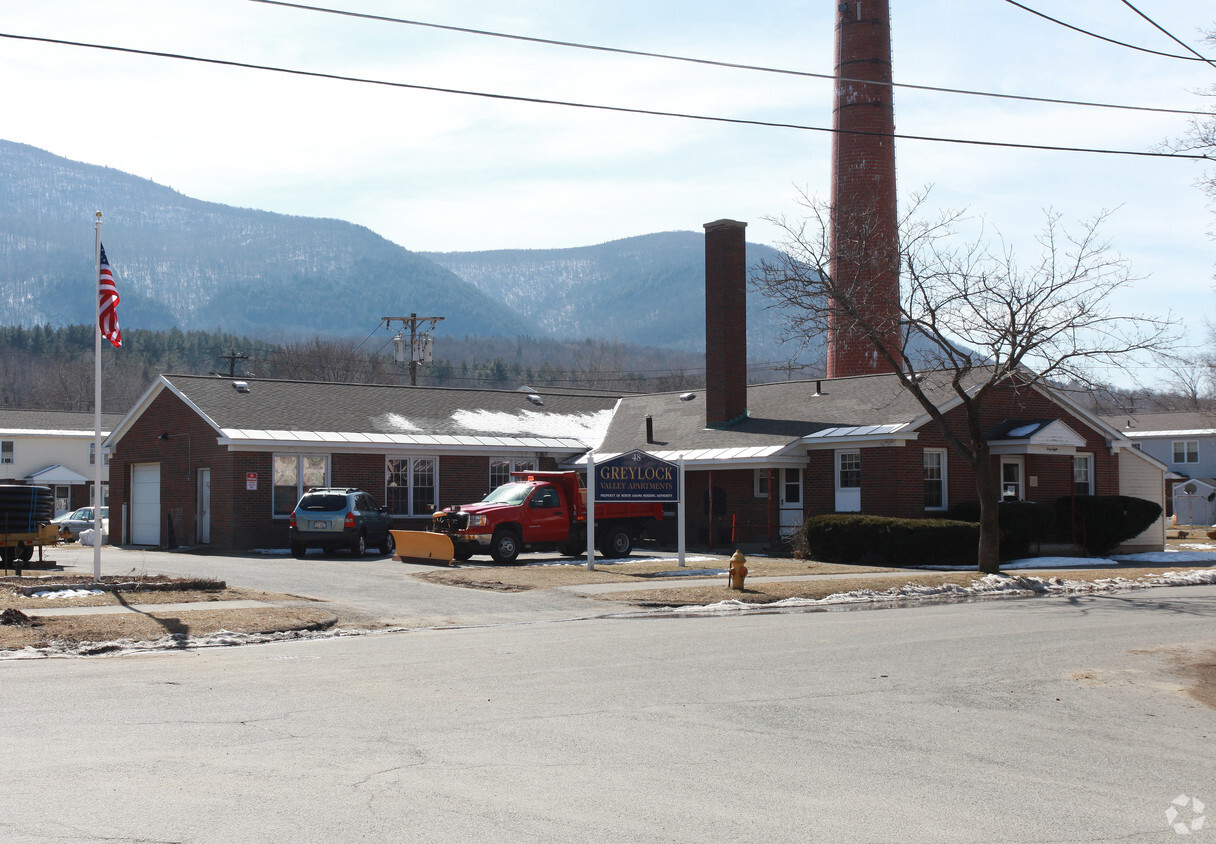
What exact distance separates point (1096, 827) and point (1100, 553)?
2701 cm

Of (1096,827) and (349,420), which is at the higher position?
(349,420)

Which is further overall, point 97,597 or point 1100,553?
point 1100,553

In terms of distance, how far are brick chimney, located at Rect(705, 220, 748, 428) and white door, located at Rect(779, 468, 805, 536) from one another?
3.41 m

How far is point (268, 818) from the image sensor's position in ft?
20.3

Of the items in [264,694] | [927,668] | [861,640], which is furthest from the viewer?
[861,640]

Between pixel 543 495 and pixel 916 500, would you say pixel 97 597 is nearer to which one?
pixel 543 495

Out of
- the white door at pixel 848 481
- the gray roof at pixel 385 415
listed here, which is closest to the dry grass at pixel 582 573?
the white door at pixel 848 481

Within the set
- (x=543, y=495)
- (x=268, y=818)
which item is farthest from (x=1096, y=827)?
(x=543, y=495)

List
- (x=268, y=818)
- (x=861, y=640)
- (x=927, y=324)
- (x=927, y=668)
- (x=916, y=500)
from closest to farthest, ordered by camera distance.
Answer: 1. (x=268, y=818)
2. (x=927, y=668)
3. (x=861, y=640)
4. (x=927, y=324)
5. (x=916, y=500)

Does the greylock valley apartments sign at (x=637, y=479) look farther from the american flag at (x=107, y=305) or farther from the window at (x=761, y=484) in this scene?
the american flag at (x=107, y=305)

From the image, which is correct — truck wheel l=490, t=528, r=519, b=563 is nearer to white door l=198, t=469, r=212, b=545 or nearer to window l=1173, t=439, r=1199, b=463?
white door l=198, t=469, r=212, b=545

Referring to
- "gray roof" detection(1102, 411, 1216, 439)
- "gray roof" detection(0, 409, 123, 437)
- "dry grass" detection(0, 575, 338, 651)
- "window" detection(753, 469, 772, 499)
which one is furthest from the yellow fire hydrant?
"gray roof" detection(1102, 411, 1216, 439)

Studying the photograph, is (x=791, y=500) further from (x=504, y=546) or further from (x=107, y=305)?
(x=107, y=305)

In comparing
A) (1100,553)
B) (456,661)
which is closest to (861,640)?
(456,661)
